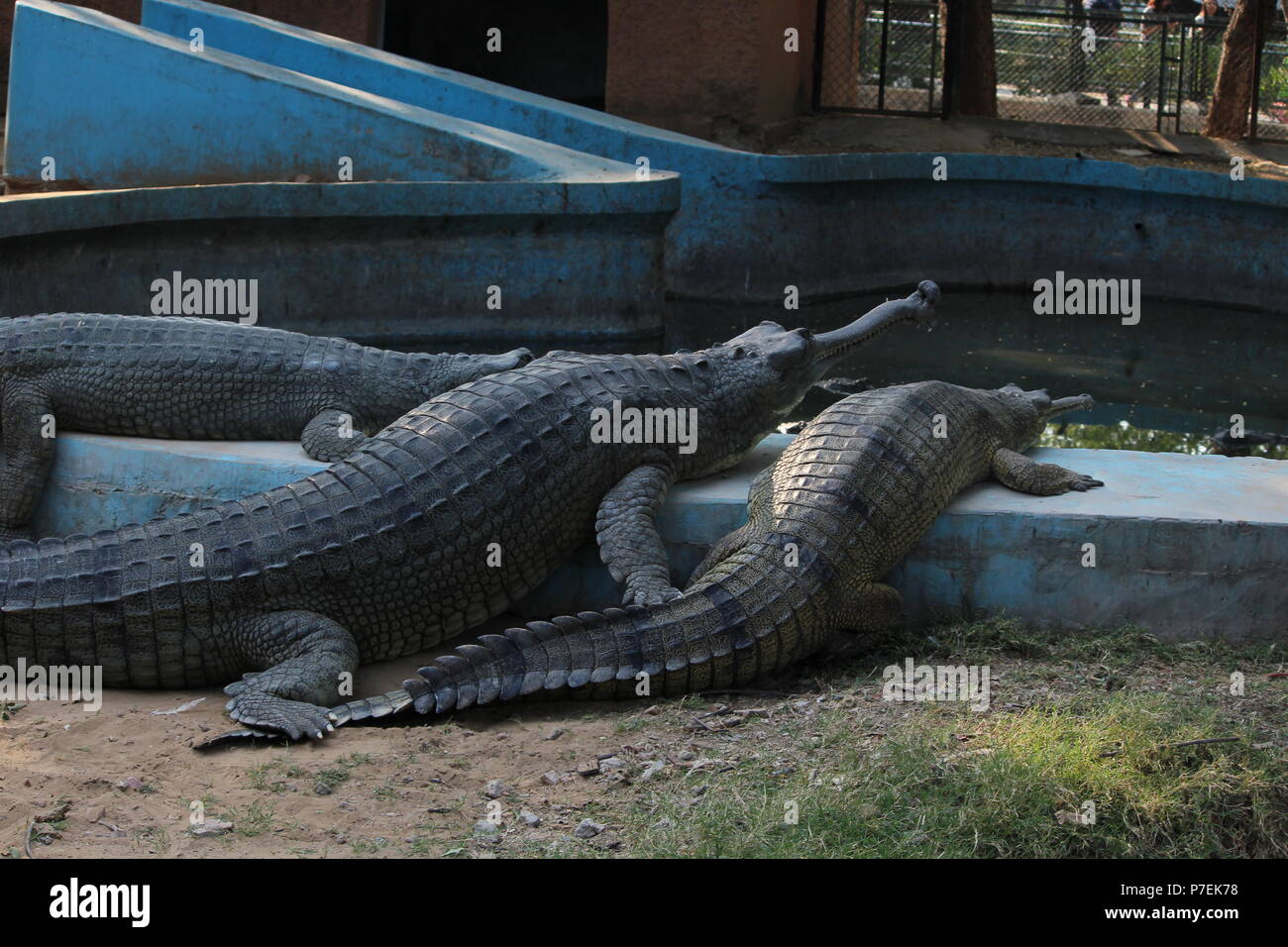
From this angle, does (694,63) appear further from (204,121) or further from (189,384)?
(189,384)

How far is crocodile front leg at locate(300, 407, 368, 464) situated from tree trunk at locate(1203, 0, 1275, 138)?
11.0 metres

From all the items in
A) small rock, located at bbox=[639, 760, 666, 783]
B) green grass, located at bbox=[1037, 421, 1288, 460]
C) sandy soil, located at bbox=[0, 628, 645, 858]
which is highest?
green grass, located at bbox=[1037, 421, 1288, 460]

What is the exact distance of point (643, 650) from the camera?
4.06 m

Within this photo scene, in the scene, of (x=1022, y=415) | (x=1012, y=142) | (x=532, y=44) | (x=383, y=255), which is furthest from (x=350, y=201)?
(x=532, y=44)

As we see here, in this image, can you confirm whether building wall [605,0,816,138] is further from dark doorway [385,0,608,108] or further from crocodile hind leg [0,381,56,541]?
crocodile hind leg [0,381,56,541]

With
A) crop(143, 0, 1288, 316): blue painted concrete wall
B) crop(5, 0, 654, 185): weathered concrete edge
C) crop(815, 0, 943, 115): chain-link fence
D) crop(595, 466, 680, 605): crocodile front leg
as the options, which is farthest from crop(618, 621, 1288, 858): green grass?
crop(815, 0, 943, 115): chain-link fence

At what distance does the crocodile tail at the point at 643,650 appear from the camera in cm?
399

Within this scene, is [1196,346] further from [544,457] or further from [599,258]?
[544,457]

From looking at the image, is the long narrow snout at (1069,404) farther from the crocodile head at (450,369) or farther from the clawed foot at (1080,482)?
the crocodile head at (450,369)

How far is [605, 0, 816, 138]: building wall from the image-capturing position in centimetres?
1223

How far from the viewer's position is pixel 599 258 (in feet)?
27.1

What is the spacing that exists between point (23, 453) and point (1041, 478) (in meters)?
3.48
